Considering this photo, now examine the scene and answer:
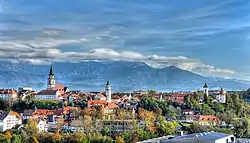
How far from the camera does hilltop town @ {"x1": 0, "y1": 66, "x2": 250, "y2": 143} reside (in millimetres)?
11125

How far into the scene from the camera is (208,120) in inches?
529

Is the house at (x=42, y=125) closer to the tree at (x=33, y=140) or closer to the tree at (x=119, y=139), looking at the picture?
the tree at (x=33, y=140)

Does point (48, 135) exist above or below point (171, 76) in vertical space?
below

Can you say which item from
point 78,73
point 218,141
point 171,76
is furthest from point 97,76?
point 218,141

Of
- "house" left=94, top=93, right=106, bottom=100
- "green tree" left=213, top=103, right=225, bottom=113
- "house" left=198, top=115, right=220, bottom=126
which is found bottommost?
"house" left=198, top=115, right=220, bottom=126

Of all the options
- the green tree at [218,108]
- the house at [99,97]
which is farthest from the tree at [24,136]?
the green tree at [218,108]

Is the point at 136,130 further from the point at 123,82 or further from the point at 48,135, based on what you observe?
the point at 123,82

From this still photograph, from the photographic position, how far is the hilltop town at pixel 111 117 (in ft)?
36.5

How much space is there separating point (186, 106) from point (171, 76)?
18.6m

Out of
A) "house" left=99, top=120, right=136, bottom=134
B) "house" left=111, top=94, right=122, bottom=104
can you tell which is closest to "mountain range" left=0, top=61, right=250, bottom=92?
"house" left=111, top=94, right=122, bottom=104

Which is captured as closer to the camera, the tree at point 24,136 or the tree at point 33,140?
the tree at point 33,140

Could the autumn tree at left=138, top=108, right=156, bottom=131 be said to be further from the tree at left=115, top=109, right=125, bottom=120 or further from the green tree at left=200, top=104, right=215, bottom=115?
the green tree at left=200, top=104, right=215, bottom=115

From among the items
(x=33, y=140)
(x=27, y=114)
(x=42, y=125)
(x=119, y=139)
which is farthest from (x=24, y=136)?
(x=27, y=114)

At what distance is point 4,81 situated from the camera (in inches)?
1297
